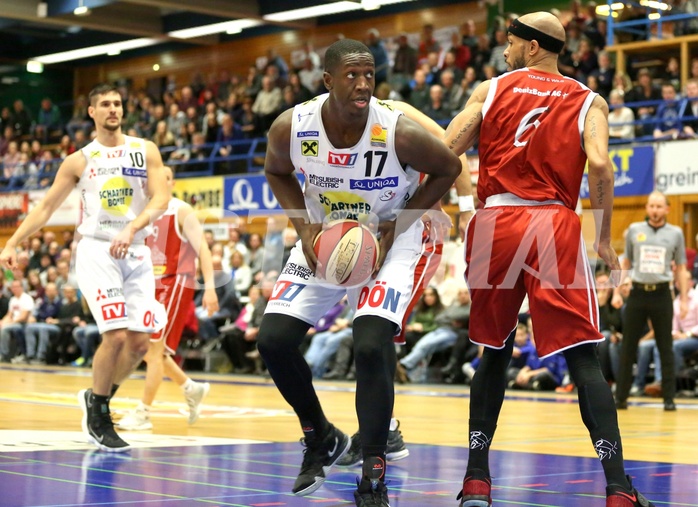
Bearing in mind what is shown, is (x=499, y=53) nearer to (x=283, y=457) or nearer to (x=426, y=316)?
(x=426, y=316)

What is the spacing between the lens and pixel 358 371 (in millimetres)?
5062

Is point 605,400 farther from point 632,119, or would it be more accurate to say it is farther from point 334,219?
point 632,119

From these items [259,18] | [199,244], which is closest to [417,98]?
[259,18]

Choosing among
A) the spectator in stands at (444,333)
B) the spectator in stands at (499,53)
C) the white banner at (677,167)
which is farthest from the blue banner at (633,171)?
the spectator in stands at (499,53)

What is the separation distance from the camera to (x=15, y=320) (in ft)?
72.8

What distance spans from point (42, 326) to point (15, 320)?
924 millimetres

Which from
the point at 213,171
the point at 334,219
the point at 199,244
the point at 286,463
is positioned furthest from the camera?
the point at 213,171

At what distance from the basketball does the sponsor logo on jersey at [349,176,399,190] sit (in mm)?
172

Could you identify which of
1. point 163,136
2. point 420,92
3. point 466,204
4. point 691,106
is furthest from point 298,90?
point 466,204

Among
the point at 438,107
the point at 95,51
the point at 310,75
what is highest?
the point at 95,51

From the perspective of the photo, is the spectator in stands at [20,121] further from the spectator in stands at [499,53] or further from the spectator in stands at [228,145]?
the spectator in stands at [499,53]

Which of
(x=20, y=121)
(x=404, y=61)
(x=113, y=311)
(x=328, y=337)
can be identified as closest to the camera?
(x=113, y=311)

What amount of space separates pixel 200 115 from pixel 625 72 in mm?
12342

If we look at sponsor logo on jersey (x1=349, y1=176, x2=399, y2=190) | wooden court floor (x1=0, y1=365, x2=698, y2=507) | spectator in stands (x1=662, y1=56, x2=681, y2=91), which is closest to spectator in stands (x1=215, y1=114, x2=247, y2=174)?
spectator in stands (x1=662, y1=56, x2=681, y2=91)
